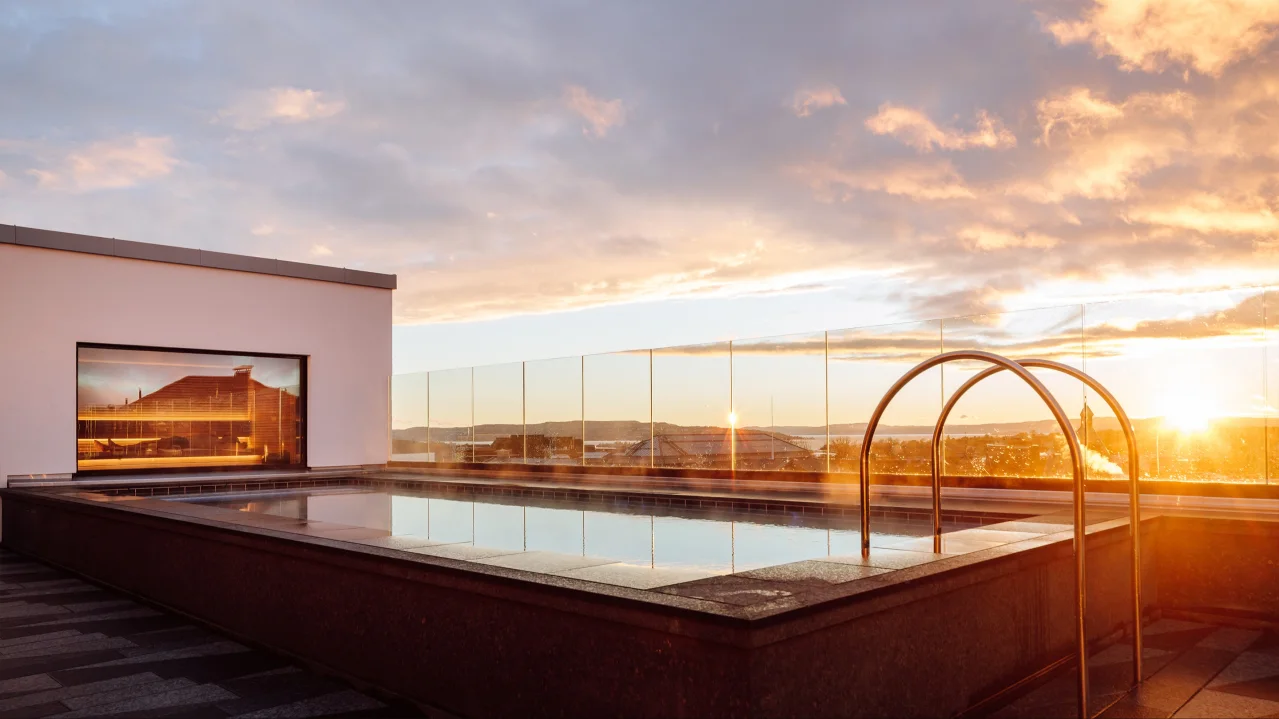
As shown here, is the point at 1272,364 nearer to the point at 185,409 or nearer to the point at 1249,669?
the point at 1249,669

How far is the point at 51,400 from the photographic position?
9906 millimetres

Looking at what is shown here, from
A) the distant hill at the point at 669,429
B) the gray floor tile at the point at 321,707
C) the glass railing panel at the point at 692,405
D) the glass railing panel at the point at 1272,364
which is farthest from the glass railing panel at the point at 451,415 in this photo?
the glass railing panel at the point at 1272,364

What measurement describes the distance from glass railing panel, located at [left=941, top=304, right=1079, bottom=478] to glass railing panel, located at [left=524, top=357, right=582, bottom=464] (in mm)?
5111

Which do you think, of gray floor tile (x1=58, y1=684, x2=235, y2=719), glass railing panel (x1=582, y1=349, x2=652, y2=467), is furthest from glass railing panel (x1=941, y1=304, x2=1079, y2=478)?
gray floor tile (x1=58, y1=684, x2=235, y2=719)

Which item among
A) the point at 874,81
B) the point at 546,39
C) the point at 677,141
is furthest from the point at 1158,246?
the point at 546,39

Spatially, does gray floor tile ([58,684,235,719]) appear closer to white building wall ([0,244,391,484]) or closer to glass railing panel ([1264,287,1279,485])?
glass railing panel ([1264,287,1279,485])

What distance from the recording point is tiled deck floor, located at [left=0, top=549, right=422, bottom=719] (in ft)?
10.2

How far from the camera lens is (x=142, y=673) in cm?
362

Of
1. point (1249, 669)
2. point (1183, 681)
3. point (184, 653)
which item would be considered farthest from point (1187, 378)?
point (184, 653)

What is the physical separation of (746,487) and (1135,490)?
5345 millimetres

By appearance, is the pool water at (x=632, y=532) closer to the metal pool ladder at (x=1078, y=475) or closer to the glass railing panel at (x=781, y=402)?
the metal pool ladder at (x=1078, y=475)

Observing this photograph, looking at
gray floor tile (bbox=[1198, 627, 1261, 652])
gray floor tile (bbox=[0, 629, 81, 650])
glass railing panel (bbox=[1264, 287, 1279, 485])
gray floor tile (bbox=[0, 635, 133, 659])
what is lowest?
gray floor tile (bbox=[0, 629, 81, 650])

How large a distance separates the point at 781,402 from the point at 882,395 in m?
1.95

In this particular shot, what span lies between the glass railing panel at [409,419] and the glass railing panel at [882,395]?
7.08m
